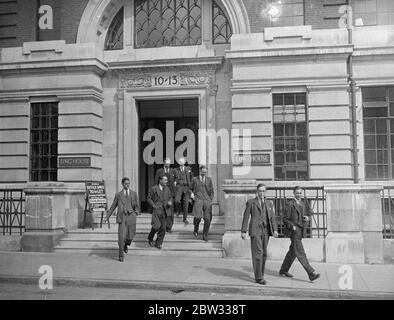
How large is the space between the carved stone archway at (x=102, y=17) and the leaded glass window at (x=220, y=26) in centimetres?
64

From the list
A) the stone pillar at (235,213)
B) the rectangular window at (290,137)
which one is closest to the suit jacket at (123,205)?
the stone pillar at (235,213)

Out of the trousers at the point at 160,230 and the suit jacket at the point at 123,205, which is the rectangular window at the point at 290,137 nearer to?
the trousers at the point at 160,230

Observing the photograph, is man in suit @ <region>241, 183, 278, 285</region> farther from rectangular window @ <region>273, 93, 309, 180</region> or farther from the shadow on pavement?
rectangular window @ <region>273, 93, 309, 180</region>

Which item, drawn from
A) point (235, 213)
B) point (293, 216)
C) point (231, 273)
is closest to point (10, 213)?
point (235, 213)

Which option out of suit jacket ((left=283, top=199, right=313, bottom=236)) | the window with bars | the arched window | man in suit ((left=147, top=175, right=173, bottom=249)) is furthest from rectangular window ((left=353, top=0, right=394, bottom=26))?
man in suit ((left=147, top=175, right=173, bottom=249))

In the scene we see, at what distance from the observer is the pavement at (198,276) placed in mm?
9461

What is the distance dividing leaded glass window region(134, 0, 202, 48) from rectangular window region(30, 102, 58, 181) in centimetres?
403

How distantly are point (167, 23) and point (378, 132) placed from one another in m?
8.26

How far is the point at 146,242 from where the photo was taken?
1424cm

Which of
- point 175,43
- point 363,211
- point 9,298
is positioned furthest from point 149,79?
point 9,298

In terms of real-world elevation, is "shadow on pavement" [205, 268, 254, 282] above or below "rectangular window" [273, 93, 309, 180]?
below

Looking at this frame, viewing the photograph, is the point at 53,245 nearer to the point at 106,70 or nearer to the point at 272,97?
the point at 106,70

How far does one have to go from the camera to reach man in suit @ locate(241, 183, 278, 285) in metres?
9.99

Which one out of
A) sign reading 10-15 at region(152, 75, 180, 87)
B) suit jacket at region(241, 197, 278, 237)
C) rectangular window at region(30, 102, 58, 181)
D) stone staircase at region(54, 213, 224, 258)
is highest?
sign reading 10-15 at region(152, 75, 180, 87)
